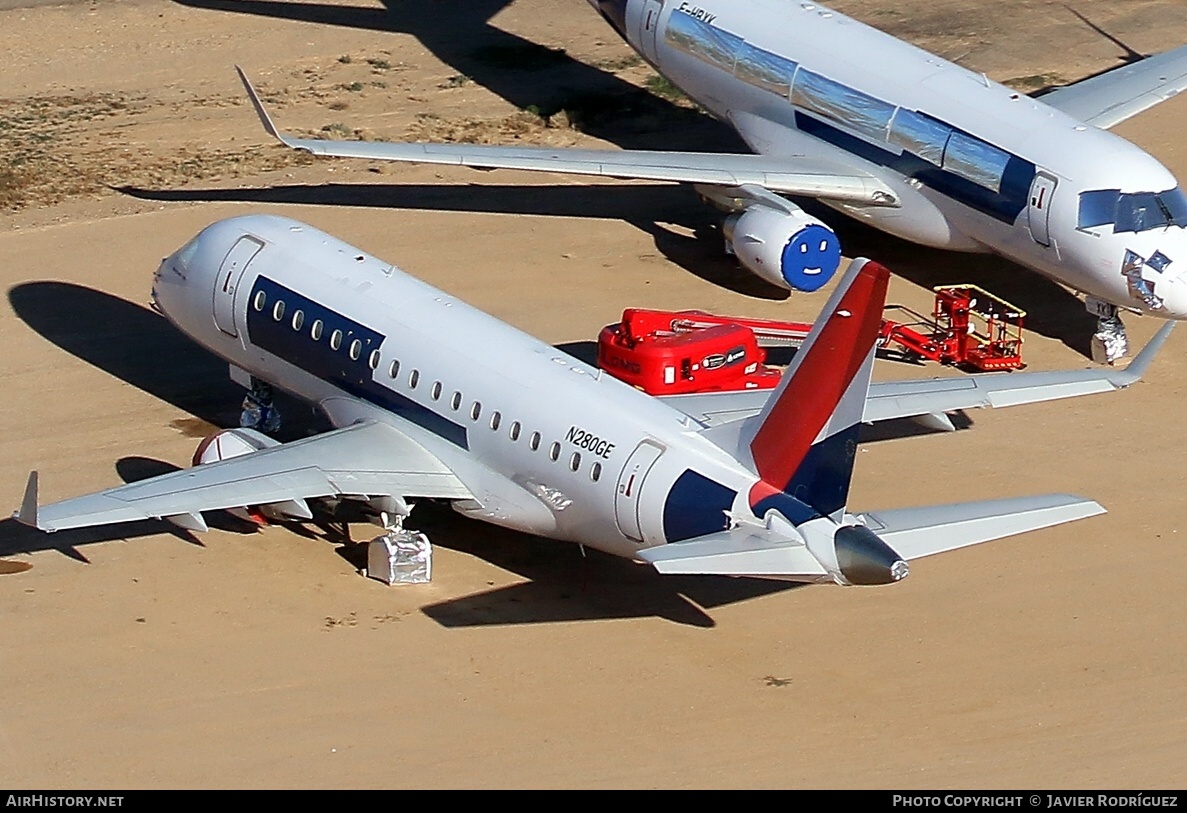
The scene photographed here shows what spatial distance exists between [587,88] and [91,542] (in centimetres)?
2735

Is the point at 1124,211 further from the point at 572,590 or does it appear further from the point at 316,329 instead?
the point at 316,329

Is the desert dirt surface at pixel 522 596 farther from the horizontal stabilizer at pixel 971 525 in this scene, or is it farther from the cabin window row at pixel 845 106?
the cabin window row at pixel 845 106

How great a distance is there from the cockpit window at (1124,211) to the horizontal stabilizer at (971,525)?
13.2 meters

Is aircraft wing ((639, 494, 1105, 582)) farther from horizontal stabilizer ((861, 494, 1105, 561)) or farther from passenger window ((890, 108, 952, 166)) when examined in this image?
passenger window ((890, 108, 952, 166))

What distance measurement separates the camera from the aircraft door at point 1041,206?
40219mm

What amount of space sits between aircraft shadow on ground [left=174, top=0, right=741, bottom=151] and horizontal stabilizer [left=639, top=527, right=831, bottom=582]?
87.9 feet

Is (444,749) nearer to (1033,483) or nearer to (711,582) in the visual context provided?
(711,582)

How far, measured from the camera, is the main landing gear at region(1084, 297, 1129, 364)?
1592 inches

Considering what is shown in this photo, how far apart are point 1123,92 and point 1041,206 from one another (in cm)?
902

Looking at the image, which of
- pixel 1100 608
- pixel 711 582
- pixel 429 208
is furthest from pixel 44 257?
pixel 1100 608

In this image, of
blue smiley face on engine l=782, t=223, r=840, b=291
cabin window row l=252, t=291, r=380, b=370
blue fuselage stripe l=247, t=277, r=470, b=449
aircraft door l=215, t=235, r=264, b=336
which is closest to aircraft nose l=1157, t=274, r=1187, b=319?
blue smiley face on engine l=782, t=223, r=840, b=291

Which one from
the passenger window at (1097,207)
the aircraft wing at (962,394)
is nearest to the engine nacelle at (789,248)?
the passenger window at (1097,207)

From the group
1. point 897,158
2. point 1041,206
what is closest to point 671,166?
point 897,158

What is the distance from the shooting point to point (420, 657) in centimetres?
2975
